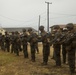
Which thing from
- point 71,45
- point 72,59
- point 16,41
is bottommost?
point 72,59

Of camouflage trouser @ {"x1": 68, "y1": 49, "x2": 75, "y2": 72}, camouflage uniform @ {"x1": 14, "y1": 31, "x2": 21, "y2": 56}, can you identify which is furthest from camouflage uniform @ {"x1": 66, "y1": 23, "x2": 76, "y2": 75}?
camouflage uniform @ {"x1": 14, "y1": 31, "x2": 21, "y2": 56}

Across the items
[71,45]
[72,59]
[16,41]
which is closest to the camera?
[71,45]

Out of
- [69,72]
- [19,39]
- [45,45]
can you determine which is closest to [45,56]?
[45,45]

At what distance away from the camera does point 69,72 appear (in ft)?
45.6

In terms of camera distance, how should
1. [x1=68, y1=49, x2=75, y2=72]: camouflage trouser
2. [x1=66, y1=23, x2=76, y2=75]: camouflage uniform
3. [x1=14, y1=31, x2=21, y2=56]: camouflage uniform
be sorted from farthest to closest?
[x1=14, y1=31, x2=21, y2=56]: camouflage uniform < [x1=68, y1=49, x2=75, y2=72]: camouflage trouser < [x1=66, y1=23, x2=76, y2=75]: camouflage uniform

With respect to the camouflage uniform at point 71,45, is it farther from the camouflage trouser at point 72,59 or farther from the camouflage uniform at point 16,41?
the camouflage uniform at point 16,41

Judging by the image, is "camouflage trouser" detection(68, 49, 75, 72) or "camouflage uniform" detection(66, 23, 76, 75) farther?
"camouflage trouser" detection(68, 49, 75, 72)

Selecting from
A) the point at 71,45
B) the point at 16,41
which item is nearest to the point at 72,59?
the point at 71,45

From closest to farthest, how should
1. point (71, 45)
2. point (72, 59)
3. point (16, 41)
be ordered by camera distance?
point (71, 45)
point (72, 59)
point (16, 41)

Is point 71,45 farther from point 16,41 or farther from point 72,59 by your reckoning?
point 16,41

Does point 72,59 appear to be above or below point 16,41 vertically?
below

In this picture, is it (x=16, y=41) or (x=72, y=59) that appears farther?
(x=16, y=41)

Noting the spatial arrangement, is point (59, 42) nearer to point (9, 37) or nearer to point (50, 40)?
point (50, 40)

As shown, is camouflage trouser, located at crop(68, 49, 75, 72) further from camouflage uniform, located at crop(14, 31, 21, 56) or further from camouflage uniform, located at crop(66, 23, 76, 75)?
camouflage uniform, located at crop(14, 31, 21, 56)
